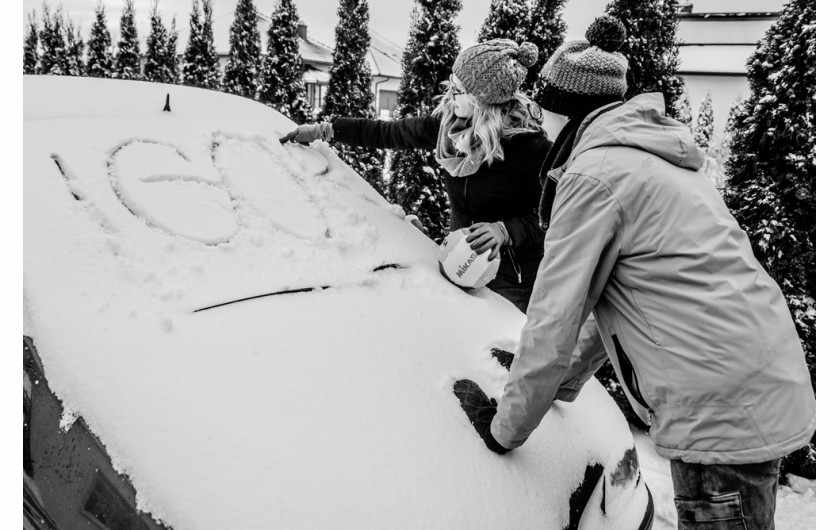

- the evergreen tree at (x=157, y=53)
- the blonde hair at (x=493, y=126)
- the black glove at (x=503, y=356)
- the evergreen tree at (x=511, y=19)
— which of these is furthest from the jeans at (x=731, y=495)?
the evergreen tree at (x=157, y=53)

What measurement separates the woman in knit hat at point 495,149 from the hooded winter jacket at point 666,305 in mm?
900

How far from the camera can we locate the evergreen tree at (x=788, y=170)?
475 cm

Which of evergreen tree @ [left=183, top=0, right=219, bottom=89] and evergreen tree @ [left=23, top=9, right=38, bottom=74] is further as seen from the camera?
evergreen tree @ [left=23, top=9, right=38, bottom=74]

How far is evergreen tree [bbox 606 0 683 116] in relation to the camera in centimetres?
509

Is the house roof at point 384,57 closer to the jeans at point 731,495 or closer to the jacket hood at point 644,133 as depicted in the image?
the jacket hood at point 644,133

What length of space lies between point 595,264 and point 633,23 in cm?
457

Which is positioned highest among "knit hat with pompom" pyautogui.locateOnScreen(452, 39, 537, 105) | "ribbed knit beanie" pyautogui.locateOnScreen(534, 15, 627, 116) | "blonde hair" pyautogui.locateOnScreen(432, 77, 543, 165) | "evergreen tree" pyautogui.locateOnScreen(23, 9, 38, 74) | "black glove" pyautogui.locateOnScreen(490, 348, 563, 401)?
"ribbed knit beanie" pyautogui.locateOnScreen(534, 15, 627, 116)

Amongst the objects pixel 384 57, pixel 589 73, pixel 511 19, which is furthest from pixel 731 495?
pixel 384 57

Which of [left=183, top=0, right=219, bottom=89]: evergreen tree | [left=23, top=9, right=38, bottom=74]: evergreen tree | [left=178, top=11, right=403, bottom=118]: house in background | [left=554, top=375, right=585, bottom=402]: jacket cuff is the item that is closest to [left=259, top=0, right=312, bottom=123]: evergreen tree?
[left=183, top=0, right=219, bottom=89]: evergreen tree

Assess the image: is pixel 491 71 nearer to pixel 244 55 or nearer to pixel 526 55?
pixel 526 55

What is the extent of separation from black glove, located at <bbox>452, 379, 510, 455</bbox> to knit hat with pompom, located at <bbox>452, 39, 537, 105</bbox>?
1.31 meters

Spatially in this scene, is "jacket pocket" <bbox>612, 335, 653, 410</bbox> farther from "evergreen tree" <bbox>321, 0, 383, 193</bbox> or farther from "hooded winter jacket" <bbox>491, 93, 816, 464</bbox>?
"evergreen tree" <bbox>321, 0, 383, 193</bbox>

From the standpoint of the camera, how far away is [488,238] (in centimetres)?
236

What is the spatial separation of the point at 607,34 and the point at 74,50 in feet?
89.5
